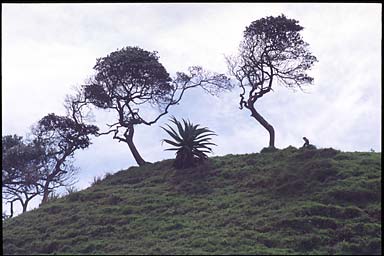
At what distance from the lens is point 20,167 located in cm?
2327

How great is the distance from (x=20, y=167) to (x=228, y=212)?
11523 millimetres

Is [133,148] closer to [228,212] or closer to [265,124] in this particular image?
[265,124]

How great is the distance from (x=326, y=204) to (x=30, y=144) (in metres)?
14.2

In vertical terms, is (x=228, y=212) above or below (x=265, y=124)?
below

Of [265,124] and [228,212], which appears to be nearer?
[228,212]

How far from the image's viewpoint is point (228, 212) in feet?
48.3

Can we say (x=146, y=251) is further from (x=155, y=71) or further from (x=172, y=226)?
(x=155, y=71)

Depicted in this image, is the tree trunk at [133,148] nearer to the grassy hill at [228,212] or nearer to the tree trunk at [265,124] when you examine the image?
the grassy hill at [228,212]

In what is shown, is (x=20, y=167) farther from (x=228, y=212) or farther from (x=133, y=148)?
(x=228, y=212)

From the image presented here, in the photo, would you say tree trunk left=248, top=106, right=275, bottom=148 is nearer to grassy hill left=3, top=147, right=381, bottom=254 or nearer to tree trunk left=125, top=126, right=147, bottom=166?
grassy hill left=3, top=147, right=381, bottom=254

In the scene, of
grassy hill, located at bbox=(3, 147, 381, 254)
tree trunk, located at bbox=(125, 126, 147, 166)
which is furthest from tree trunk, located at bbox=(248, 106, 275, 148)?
tree trunk, located at bbox=(125, 126, 147, 166)

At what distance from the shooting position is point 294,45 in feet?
79.7

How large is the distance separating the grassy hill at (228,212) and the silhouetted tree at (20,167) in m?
4.12

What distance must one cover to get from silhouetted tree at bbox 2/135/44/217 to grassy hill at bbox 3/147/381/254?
162 inches
